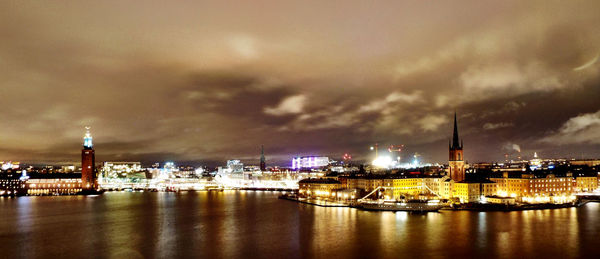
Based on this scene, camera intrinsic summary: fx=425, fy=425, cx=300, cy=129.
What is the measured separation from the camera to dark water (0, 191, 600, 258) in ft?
51.7

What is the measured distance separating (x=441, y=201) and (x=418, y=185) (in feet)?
29.5

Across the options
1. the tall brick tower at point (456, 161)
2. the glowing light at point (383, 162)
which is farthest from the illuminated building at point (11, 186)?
the glowing light at point (383, 162)

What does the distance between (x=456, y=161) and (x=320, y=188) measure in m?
12.6

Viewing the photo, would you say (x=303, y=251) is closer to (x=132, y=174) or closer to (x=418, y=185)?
(x=418, y=185)

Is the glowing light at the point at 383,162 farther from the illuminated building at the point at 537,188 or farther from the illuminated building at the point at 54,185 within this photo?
the illuminated building at the point at 54,185

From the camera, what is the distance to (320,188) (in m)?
40.8

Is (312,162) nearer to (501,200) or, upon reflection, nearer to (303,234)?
(501,200)

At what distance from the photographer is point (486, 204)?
96.1ft

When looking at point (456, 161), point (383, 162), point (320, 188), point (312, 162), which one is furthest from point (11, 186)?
point (312, 162)

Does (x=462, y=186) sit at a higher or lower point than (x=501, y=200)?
higher

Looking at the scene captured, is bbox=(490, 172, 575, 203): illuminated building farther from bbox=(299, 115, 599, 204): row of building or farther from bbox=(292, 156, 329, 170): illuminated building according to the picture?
bbox=(292, 156, 329, 170): illuminated building

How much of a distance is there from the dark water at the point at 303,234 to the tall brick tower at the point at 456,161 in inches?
346

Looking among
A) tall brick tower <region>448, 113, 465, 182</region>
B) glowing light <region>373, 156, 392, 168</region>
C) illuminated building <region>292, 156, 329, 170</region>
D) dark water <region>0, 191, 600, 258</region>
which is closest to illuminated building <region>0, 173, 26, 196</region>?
dark water <region>0, 191, 600, 258</region>

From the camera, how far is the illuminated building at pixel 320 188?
39503 mm
